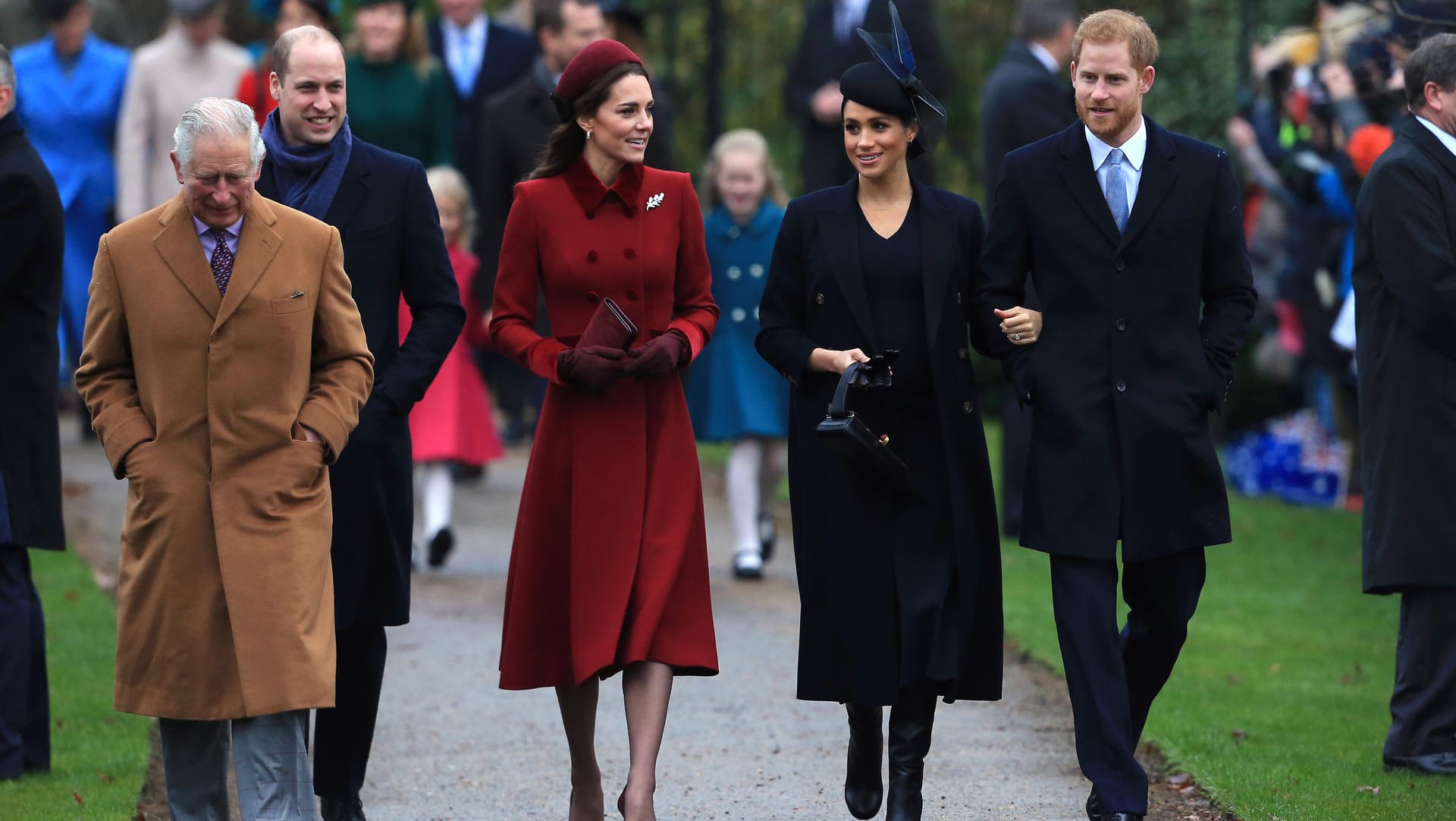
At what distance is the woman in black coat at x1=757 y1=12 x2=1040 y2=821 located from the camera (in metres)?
6.06

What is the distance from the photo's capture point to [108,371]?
5.37 metres

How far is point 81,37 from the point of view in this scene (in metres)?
12.8

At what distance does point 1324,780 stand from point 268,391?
3.57 m

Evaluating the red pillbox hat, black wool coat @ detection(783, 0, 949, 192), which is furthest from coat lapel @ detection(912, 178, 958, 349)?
black wool coat @ detection(783, 0, 949, 192)

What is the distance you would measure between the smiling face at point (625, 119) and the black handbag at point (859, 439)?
35.6 inches

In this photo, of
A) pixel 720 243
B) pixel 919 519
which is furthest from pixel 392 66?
pixel 919 519

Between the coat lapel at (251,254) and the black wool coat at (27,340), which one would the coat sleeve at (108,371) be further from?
the black wool coat at (27,340)

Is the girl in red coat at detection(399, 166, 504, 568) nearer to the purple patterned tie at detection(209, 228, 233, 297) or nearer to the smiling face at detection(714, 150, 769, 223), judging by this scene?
the smiling face at detection(714, 150, 769, 223)

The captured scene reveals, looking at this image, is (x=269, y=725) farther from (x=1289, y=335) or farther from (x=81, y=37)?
(x=1289, y=335)

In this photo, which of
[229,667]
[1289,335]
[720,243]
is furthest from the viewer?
[1289,335]

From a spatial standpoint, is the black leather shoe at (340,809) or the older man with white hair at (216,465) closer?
the older man with white hair at (216,465)

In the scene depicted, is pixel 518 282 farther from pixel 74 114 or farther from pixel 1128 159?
pixel 74 114

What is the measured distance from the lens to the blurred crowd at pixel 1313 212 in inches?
441

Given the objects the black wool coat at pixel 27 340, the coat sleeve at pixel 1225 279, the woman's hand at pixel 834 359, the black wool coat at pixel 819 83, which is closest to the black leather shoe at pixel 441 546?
the black wool coat at pixel 819 83
